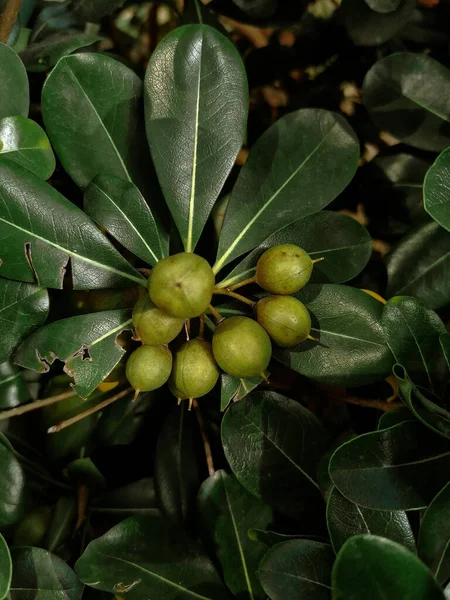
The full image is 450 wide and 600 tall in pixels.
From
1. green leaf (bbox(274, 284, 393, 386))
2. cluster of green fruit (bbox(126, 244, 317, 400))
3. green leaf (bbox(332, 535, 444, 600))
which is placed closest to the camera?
green leaf (bbox(332, 535, 444, 600))

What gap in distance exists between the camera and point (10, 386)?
3.08 ft

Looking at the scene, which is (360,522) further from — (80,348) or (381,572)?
(80,348)

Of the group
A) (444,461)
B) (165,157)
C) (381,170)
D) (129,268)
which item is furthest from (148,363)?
(381,170)

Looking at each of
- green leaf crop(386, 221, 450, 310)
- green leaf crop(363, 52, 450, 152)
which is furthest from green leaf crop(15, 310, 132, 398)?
green leaf crop(363, 52, 450, 152)

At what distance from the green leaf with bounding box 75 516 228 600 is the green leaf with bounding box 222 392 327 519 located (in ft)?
0.44

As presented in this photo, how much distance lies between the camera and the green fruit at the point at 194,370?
0.72 meters

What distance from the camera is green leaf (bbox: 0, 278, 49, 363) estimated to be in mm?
797

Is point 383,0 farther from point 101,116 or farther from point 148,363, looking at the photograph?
point 148,363

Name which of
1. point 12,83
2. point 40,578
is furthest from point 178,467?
point 12,83

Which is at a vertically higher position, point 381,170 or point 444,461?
point 381,170

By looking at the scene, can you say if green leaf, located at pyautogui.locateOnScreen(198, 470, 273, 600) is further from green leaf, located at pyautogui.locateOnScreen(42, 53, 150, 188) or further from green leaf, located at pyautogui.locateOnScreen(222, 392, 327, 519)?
green leaf, located at pyautogui.locateOnScreen(42, 53, 150, 188)

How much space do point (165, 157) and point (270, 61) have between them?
45 centimetres

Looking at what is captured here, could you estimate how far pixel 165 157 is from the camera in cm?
82

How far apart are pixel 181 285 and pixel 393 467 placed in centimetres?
35
